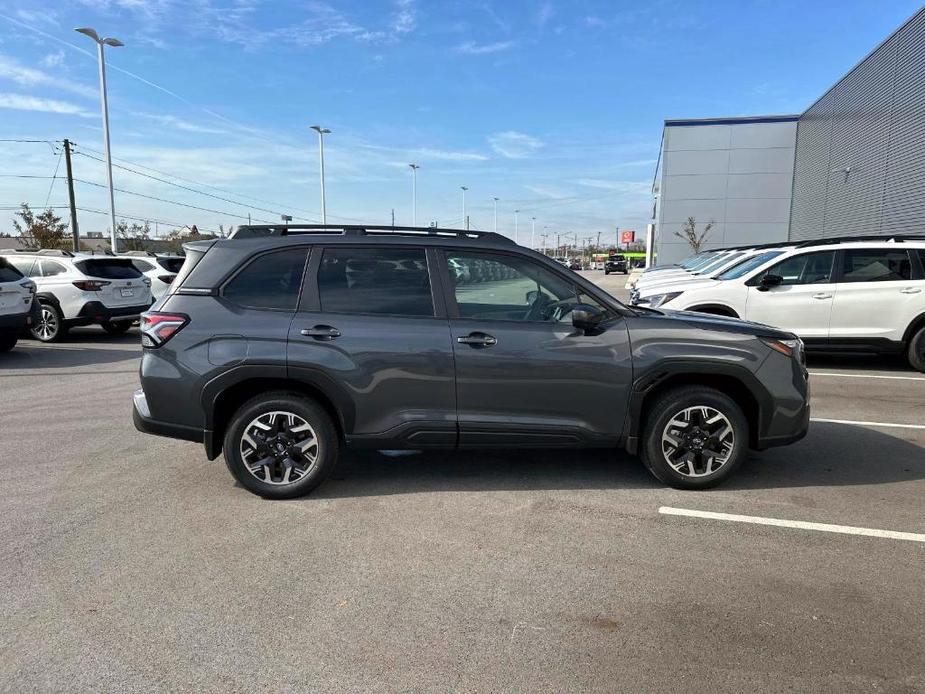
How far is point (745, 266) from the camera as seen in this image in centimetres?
988

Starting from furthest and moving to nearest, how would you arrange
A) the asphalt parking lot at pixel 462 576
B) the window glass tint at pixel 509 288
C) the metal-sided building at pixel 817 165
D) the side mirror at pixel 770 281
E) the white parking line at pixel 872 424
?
the metal-sided building at pixel 817 165, the side mirror at pixel 770 281, the white parking line at pixel 872 424, the window glass tint at pixel 509 288, the asphalt parking lot at pixel 462 576

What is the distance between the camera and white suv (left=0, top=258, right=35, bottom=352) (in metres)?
9.27

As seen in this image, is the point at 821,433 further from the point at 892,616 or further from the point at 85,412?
the point at 85,412

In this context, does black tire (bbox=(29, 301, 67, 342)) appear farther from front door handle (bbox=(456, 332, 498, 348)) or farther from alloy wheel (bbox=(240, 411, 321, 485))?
front door handle (bbox=(456, 332, 498, 348))

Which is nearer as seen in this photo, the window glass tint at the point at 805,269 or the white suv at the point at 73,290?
the window glass tint at the point at 805,269

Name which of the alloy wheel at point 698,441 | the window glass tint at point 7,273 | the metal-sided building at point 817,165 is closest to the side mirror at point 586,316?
the alloy wheel at point 698,441

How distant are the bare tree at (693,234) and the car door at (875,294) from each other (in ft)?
97.5

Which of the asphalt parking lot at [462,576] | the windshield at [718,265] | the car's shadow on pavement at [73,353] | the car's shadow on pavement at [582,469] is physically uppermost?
the windshield at [718,265]

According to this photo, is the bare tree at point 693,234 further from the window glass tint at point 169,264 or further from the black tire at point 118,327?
the black tire at point 118,327

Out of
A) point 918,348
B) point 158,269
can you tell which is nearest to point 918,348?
point 918,348

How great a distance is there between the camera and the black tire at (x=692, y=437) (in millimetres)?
4223

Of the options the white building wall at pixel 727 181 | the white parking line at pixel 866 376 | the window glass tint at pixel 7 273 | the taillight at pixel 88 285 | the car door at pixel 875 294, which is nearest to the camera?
the white parking line at pixel 866 376

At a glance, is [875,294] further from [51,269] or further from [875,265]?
[51,269]

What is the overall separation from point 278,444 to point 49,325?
980 centimetres
